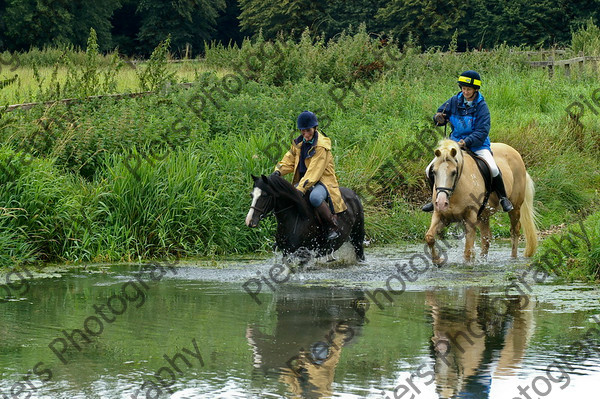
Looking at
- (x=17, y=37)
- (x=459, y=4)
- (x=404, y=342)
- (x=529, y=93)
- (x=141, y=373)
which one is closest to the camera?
(x=141, y=373)

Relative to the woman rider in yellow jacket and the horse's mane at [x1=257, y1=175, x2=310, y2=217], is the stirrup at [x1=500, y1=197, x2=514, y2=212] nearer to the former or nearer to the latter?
the woman rider in yellow jacket

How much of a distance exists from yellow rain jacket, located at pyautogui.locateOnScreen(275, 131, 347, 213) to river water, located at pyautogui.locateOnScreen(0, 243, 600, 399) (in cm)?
103

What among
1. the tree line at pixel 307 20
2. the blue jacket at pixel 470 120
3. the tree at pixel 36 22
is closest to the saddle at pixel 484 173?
the blue jacket at pixel 470 120

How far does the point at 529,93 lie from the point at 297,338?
740 inches

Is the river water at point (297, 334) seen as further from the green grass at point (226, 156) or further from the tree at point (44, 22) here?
the tree at point (44, 22)

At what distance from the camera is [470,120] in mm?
13367

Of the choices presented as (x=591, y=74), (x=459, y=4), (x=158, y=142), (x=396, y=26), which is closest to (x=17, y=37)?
(x=396, y=26)

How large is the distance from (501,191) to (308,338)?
247 inches

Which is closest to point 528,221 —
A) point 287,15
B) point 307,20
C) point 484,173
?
point 484,173

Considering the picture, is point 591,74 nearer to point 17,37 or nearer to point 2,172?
point 2,172

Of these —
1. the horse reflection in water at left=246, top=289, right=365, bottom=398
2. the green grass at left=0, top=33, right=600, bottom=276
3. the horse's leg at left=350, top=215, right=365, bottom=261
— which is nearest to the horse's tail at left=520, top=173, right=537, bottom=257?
the green grass at left=0, top=33, right=600, bottom=276

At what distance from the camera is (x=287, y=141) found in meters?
16.6

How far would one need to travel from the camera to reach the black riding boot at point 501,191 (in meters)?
13.5

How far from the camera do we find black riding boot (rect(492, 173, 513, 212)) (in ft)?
44.4
